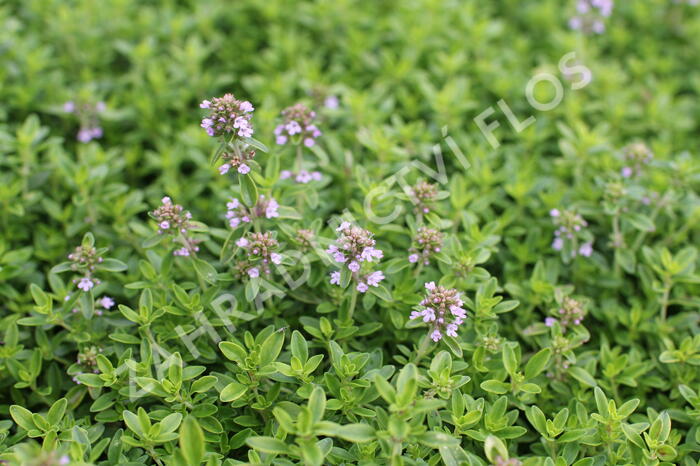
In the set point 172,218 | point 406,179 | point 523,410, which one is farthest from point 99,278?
point 523,410

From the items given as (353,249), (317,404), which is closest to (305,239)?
(353,249)

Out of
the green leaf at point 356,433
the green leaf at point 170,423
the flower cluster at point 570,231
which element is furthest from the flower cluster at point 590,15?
the green leaf at point 170,423

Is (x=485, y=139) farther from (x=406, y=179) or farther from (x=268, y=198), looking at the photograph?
(x=268, y=198)

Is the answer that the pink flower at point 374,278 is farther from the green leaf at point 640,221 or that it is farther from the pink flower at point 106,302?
the green leaf at point 640,221

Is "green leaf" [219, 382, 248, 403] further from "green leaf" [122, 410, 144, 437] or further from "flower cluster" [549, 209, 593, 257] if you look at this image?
"flower cluster" [549, 209, 593, 257]

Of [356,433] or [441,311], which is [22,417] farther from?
[441,311]

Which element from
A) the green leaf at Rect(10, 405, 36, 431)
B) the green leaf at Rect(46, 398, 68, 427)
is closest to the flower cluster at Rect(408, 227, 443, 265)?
the green leaf at Rect(46, 398, 68, 427)
